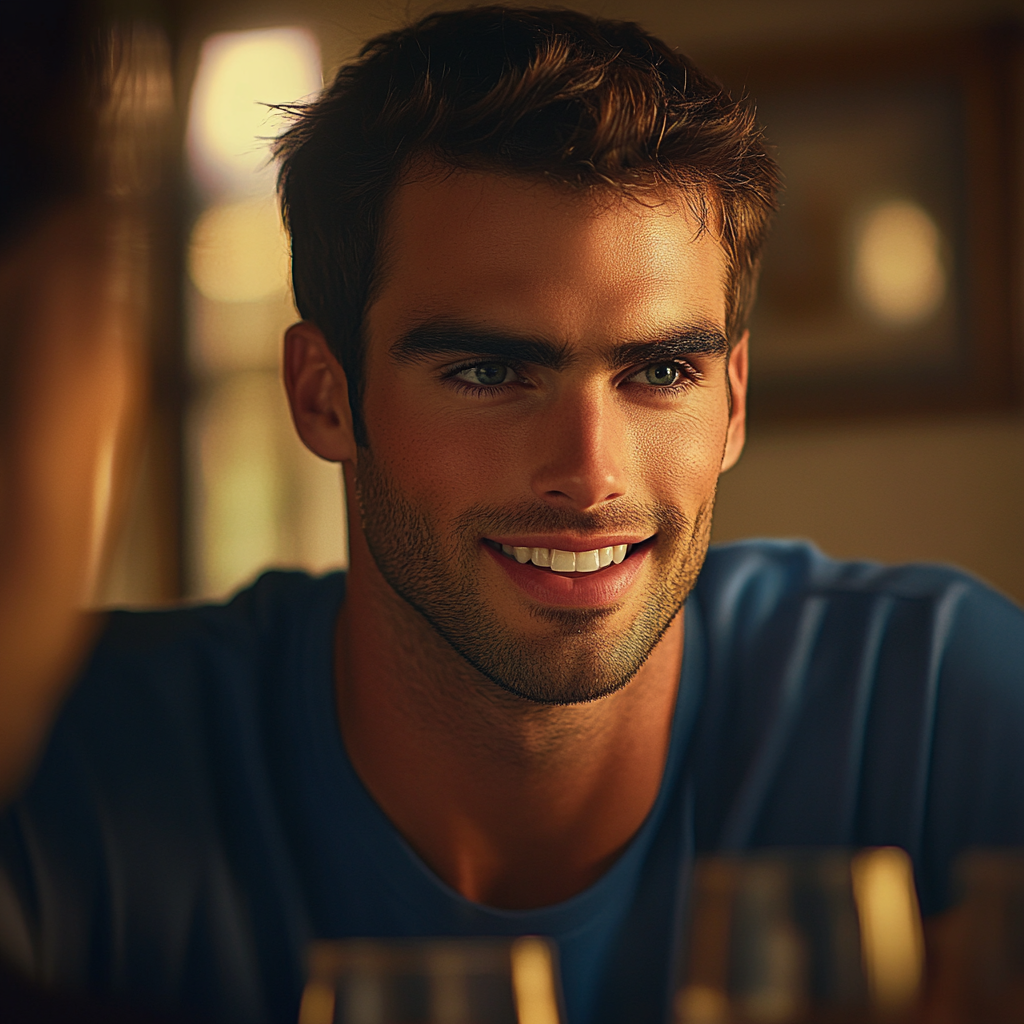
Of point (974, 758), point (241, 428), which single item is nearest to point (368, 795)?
point (974, 758)

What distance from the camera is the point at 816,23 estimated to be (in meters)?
1.22

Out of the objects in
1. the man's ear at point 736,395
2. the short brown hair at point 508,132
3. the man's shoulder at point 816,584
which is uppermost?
the short brown hair at point 508,132

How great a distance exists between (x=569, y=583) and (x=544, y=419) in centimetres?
11

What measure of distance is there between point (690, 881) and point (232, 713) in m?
0.36

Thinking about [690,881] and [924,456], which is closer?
[690,881]

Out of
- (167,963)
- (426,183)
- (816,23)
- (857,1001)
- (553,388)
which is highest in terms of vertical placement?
(816,23)

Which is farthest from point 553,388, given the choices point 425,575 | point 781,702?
point 781,702

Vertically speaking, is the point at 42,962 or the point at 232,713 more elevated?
the point at 232,713

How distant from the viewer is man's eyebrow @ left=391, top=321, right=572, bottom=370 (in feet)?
2.32

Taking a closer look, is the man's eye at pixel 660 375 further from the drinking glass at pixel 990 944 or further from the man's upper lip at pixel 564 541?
the drinking glass at pixel 990 944

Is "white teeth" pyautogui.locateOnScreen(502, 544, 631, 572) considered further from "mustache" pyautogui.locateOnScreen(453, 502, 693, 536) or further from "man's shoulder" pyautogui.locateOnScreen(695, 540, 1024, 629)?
"man's shoulder" pyautogui.locateOnScreen(695, 540, 1024, 629)

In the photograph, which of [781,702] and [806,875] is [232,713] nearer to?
[781,702]

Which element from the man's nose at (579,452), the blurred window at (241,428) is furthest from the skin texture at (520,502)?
the blurred window at (241,428)

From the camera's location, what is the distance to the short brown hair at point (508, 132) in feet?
2.33
